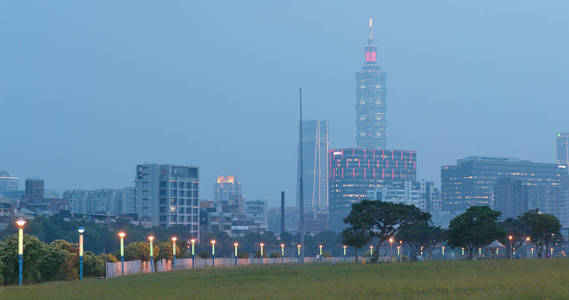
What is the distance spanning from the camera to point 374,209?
13488cm

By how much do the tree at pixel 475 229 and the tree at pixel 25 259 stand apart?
78.1 metres

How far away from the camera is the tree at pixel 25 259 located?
246ft

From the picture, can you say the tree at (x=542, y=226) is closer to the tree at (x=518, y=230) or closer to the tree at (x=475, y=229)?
the tree at (x=518, y=230)

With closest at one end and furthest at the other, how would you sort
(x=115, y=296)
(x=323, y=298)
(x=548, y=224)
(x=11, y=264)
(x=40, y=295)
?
1. (x=323, y=298)
2. (x=115, y=296)
3. (x=40, y=295)
4. (x=11, y=264)
5. (x=548, y=224)

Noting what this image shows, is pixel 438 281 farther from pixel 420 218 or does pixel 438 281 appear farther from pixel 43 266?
pixel 420 218

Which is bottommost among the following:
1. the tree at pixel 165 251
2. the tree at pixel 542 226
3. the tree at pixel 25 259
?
the tree at pixel 165 251

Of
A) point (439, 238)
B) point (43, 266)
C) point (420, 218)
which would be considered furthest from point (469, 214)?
point (43, 266)

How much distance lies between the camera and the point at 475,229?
13888 centimetres

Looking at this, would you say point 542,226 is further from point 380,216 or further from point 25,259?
Result: point 25,259

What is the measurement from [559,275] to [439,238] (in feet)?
416

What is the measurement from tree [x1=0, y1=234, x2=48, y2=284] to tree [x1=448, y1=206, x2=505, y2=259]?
78131 mm

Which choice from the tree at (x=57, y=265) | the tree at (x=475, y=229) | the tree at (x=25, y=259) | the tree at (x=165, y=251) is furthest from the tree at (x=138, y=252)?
the tree at (x=475, y=229)

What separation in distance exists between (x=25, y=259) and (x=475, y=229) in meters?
82.5

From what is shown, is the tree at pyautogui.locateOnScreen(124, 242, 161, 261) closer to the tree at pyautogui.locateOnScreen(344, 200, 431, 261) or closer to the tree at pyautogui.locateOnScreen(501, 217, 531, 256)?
the tree at pyautogui.locateOnScreen(344, 200, 431, 261)
